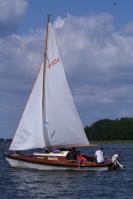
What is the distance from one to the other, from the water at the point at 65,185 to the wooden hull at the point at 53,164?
50 centimetres

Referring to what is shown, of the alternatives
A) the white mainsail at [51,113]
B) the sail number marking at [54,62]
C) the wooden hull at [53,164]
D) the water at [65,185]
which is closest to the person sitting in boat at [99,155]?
the wooden hull at [53,164]

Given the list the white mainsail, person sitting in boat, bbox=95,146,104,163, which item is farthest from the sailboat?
person sitting in boat, bbox=95,146,104,163

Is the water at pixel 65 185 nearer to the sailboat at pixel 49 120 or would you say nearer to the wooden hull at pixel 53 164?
the wooden hull at pixel 53 164

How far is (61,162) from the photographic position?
62375 millimetres

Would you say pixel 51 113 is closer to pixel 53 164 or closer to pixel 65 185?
pixel 53 164

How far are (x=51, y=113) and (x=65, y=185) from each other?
42.6 feet

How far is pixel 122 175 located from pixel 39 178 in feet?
30.0

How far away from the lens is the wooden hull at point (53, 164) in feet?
205

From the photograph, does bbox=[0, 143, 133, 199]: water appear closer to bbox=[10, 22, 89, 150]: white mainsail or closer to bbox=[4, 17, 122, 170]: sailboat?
bbox=[4, 17, 122, 170]: sailboat

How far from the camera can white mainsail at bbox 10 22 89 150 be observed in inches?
2525

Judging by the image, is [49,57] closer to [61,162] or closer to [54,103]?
[54,103]

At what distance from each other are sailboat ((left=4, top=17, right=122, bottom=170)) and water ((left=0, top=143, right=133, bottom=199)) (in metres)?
1.67

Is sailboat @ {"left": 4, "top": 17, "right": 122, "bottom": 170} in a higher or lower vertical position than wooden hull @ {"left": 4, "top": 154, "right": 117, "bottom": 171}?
higher

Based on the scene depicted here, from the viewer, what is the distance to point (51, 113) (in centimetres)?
6500
